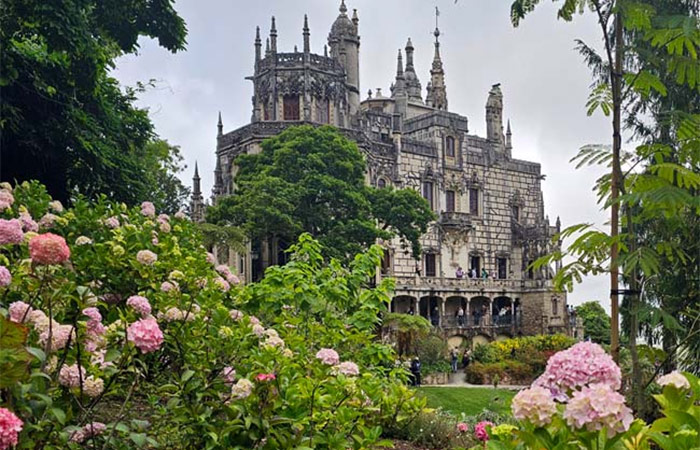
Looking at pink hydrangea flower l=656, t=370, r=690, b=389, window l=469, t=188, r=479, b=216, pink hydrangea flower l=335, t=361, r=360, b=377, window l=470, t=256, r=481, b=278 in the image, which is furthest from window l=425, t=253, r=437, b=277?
pink hydrangea flower l=656, t=370, r=690, b=389

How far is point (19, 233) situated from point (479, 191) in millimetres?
39624

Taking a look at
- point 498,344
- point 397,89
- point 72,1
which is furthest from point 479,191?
point 72,1

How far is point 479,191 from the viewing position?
139ft

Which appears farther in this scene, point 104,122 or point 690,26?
point 104,122

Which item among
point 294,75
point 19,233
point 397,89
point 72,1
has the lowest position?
point 19,233

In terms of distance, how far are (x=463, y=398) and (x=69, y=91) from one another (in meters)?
14.4

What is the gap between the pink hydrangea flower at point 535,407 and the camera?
2361 mm

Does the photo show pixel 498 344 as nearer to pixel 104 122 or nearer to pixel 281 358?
pixel 104 122

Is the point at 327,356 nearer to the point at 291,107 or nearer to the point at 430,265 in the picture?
the point at 291,107

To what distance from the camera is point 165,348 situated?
20.1 feet

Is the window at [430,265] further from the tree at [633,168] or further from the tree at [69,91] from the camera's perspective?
the tree at [633,168]

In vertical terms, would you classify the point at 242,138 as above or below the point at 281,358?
above

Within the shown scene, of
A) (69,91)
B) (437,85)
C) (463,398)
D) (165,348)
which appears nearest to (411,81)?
(437,85)

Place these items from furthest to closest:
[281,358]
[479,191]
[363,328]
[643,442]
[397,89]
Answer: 1. [397,89]
2. [479,191]
3. [363,328]
4. [281,358]
5. [643,442]
